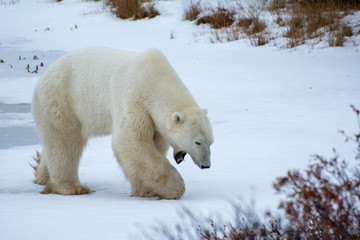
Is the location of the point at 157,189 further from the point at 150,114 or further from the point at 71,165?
the point at 71,165

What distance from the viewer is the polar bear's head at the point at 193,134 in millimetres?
4191

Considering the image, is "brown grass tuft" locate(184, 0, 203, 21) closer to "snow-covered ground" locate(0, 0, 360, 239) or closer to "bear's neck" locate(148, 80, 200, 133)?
"snow-covered ground" locate(0, 0, 360, 239)

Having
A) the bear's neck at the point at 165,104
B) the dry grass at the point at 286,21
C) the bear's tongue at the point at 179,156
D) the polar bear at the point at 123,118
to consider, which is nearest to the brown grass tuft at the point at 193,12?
the dry grass at the point at 286,21

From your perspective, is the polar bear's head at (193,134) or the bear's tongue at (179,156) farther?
the bear's tongue at (179,156)

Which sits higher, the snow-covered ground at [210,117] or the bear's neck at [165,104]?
the bear's neck at [165,104]

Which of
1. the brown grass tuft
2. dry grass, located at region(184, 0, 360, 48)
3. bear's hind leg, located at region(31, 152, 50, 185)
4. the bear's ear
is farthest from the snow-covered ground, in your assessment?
the bear's ear

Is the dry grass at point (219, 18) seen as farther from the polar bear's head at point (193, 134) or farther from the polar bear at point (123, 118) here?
the polar bear's head at point (193, 134)

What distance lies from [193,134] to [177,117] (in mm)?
204

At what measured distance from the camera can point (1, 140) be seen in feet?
22.3

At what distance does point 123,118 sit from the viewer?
4.42 meters

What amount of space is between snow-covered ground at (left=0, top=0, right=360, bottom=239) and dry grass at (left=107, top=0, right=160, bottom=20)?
1.00 ft

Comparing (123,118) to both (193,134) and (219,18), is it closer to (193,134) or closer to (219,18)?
(193,134)

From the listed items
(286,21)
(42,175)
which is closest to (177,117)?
(42,175)

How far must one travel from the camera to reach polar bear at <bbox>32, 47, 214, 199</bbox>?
433cm
